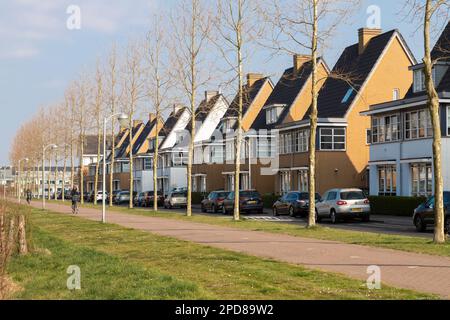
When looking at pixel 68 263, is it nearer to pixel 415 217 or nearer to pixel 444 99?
pixel 415 217

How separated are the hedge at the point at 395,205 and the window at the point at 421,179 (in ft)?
8.05

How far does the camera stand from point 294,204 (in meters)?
38.5

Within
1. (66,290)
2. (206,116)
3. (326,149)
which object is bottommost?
(66,290)

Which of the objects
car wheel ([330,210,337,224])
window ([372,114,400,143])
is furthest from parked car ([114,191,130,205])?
car wheel ([330,210,337,224])

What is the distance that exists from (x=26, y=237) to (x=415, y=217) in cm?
1488

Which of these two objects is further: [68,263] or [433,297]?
[68,263]

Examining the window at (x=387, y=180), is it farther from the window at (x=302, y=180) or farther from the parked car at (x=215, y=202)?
the parked car at (x=215, y=202)

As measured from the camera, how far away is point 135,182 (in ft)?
323

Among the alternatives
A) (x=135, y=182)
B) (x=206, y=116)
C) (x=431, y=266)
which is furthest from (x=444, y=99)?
(x=135, y=182)

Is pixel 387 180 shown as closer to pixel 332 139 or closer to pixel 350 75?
pixel 332 139

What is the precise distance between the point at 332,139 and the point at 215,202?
9807 mm

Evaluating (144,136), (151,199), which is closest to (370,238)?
(151,199)

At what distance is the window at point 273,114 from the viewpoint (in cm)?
6178
